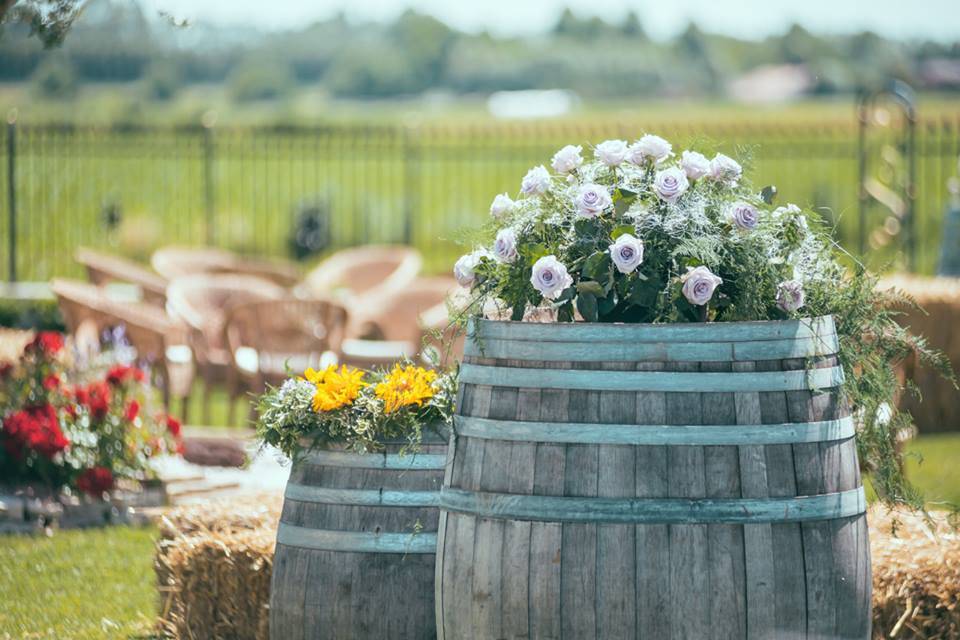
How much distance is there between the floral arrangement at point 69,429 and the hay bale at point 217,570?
198 cm

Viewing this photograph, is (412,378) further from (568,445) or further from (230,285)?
(230,285)

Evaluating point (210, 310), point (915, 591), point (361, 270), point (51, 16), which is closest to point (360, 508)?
point (915, 591)

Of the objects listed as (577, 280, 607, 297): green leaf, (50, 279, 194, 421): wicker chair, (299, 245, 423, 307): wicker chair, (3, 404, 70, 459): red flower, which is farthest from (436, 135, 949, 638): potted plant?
(299, 245, 423, 307): wicker chair

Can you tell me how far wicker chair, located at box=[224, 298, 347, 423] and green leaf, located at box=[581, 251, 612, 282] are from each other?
603 cm

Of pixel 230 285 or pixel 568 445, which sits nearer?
pixel 568 445

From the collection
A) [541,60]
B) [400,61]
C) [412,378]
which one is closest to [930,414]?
[412,378]

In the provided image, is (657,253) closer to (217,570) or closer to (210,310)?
(217,570)

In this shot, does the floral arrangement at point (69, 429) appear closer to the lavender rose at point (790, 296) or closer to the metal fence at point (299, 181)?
the metal fence at point (299, 181)

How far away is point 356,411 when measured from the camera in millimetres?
3924

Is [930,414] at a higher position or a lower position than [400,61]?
lower

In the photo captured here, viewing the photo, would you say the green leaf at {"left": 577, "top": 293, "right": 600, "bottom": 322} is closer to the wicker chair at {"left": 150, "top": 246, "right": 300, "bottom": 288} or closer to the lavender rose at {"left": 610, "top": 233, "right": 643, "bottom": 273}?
the lavender rose at {"left": 610, "top": 233, "right": 643, "bottom": 273}

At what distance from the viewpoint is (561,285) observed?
10.6 ft

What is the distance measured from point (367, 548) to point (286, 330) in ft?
18.5

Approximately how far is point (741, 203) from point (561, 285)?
54 centimetres
